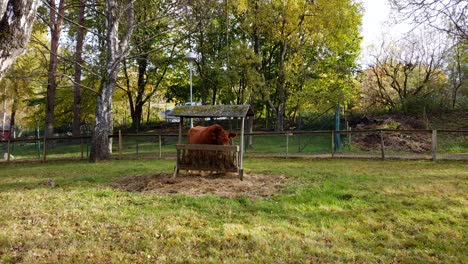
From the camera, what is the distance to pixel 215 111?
1000cm

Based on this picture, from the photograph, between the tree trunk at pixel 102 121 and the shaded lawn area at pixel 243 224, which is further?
the tree trunk at pixel 102 121

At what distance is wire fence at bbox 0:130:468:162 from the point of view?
16.0m

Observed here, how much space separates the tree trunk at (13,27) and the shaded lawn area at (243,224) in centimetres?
230

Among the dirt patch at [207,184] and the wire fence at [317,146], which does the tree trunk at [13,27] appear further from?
the wire fence at [317,146]

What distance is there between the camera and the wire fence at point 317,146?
1595cm

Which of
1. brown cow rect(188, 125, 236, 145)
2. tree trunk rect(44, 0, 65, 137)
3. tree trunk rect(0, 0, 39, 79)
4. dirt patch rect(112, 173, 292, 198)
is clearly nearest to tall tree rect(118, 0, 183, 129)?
tree trunk rect(44, 0, 65, 137)

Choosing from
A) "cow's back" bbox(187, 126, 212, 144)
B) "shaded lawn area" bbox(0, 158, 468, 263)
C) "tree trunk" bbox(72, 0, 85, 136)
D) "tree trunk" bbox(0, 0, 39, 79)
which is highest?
"tree trunk" bbox(72, 0, 85, 136)

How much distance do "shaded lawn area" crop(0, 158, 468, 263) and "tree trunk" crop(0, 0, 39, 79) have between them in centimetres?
230

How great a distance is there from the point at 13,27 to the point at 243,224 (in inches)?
155

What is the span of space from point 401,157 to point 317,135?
15.2 ft

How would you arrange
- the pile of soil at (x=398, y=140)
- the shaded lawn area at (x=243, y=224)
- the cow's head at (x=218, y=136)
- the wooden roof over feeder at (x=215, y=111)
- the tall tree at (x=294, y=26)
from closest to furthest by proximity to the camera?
the shaded lawn area at (x=243, y=224) < the wooden roof over feeder at (x=215, y=111) < the cow's head at (x=218, y=136) < the pile of soil at (x=398, y=140) < the tall tree at (x=294, y=26)

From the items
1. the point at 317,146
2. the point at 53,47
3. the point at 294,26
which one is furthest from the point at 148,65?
the point at 317,146

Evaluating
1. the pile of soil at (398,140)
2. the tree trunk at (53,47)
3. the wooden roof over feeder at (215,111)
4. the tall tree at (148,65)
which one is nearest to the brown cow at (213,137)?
the wooden roof over feeder at (215,111)

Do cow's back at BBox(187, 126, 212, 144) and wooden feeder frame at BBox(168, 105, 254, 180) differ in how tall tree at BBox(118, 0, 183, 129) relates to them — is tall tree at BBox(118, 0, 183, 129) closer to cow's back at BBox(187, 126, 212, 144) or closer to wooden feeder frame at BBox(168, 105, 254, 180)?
cow's back at BBox(187, 126, 212, 144)
